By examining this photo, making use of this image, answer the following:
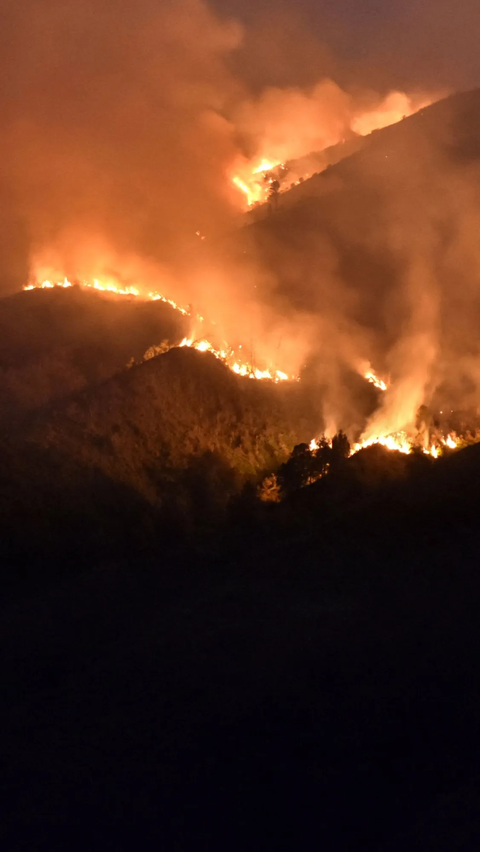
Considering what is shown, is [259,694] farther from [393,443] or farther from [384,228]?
[384,228]

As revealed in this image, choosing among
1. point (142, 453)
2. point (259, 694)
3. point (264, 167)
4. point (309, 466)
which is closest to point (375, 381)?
point (309, 466)

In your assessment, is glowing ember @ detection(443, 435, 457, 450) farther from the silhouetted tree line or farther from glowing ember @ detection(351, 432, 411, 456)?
the silhouetted tree line

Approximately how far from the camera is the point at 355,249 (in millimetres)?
37625

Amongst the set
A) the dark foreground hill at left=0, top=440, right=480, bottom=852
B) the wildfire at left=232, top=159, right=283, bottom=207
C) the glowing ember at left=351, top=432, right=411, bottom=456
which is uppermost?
the wildfire at left=232, top=159, right=283, bottom=207

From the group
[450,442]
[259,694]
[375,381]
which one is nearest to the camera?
[259,694]

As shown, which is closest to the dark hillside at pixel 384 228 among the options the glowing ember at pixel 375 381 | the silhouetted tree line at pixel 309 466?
the glowing ember at pixel 375 381

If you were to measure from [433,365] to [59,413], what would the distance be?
10936 mm

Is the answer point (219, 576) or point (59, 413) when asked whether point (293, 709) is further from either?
point (59, 413)

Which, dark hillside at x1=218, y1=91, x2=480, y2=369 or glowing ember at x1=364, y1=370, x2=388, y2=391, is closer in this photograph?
glowing ember at x1=364, y1=370, x2=388, y2=391

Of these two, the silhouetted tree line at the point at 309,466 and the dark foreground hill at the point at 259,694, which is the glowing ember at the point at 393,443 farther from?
the dark foreground hill at the point at 259,694

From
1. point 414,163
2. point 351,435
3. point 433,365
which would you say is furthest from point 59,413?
point 414,163

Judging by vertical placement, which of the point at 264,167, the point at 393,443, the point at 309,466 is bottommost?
the point at 309,466

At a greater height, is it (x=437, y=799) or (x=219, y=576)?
(x=219, y=576)

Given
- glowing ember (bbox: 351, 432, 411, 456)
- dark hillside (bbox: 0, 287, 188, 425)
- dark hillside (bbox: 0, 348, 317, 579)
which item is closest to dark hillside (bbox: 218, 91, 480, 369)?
dark hillside (bbox: 0, 287, 188, 425)
